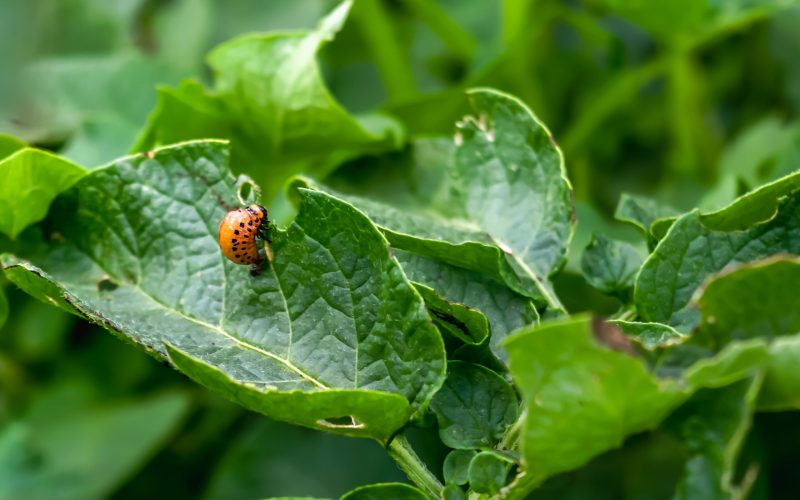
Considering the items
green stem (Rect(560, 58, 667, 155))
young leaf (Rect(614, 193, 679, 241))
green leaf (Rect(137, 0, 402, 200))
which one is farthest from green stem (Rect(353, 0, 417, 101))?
young leaf (Rect(614, 193, 679, 241))

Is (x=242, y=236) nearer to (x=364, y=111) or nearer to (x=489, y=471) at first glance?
(x=489, y=471)

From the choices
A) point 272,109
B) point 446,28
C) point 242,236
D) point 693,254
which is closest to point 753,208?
point 693,254

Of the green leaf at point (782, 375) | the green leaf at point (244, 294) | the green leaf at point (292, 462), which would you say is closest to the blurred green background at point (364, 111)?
the green leaf at point (292, 462)

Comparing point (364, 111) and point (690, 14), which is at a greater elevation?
point (690, 14)

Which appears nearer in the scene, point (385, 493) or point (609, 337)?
point (609, 337)

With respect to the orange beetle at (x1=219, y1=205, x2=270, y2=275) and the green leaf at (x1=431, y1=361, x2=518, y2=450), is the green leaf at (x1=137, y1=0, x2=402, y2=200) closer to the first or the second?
the orange beetle at (x1=219, y1=205, x2=270, y2=275)

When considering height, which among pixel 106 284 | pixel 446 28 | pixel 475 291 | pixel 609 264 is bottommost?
pixel 106 284

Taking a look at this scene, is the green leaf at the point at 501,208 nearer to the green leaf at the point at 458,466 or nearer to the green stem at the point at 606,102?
the green leaf at the point at 458,466
